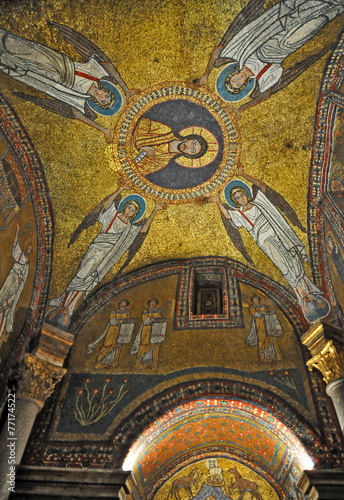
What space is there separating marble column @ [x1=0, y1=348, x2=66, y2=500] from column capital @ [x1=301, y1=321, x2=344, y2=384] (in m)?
4.35

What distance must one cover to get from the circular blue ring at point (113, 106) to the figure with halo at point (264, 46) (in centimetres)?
147

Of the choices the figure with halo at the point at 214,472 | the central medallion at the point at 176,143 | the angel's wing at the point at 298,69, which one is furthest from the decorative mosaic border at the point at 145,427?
the angel's wing at the point at 298,69

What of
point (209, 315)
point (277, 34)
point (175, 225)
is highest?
point (277, 34)

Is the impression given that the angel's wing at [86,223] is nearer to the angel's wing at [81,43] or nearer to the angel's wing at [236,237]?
the angel's wing at [236,237]

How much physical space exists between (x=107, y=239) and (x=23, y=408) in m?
3.60

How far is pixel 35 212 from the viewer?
28.2ft

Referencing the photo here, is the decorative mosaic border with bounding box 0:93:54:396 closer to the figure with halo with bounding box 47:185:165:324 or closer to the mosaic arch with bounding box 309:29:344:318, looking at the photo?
the figure with halo with bounding box 47:185:165:324

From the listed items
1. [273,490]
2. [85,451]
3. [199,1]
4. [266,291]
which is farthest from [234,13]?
[273,490]

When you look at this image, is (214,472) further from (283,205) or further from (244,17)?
(244,17)

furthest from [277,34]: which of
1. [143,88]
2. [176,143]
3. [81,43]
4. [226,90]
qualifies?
[81,43]

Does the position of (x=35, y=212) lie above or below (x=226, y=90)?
below

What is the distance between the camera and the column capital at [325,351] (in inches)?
284

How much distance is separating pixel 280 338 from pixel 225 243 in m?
2.33

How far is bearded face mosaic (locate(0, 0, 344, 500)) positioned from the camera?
286 inches
